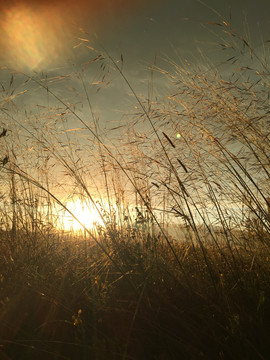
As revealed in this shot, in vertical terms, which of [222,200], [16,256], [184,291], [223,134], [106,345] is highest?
[223,134]

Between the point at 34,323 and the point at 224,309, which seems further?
the point at 34,323

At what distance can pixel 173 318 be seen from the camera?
108cm

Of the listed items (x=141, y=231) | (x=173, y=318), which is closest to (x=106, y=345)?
(x=173, y=318)

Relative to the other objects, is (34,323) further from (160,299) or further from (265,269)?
(265,269)

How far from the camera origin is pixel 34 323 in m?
1.18

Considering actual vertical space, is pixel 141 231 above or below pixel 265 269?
above

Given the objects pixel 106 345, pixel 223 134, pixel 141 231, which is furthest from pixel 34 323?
pixel 223 134

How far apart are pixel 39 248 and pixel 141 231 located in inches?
33.8

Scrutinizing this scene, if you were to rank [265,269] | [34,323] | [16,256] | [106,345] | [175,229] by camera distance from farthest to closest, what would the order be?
[175,229]
[16,256]
[265,269]
[34,323]
[106,345]

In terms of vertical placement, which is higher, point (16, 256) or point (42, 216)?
point (42, 216)

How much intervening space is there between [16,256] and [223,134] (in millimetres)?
1882

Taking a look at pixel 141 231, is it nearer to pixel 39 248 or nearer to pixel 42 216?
pixel 39 248

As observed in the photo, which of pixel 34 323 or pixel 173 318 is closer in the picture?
pixel 173 318

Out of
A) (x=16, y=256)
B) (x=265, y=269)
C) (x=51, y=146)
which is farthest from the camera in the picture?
(x=16, y=256)
